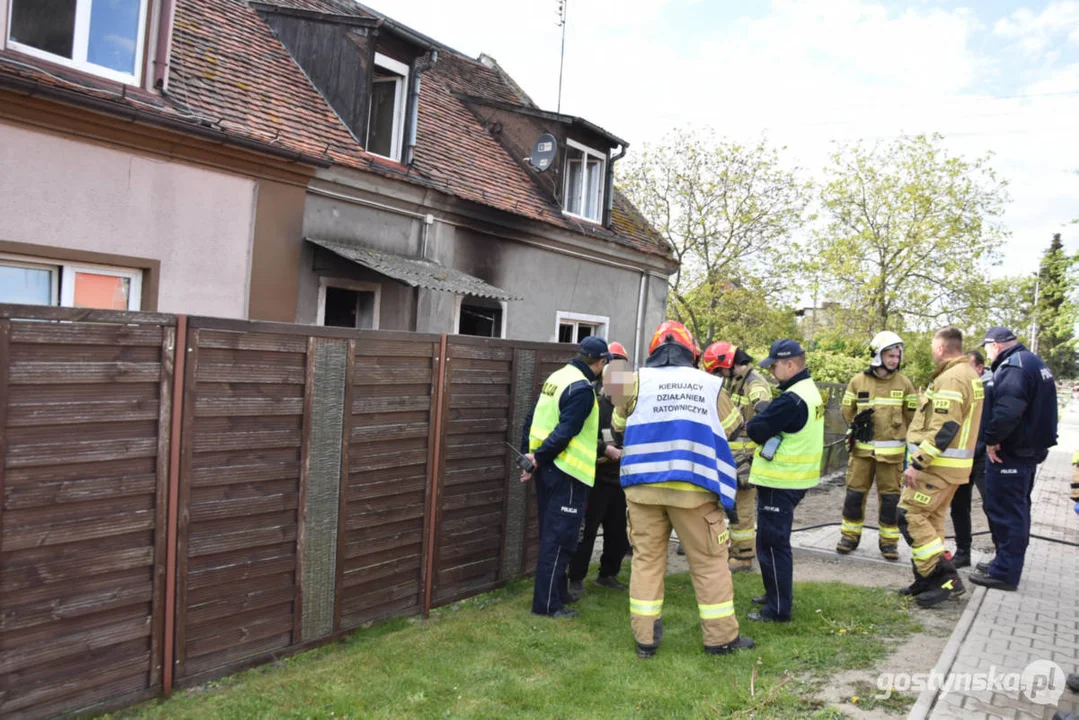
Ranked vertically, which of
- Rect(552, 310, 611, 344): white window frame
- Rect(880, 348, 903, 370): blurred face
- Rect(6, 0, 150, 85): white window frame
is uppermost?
Rect(6, 0, 150, 85): white window frame

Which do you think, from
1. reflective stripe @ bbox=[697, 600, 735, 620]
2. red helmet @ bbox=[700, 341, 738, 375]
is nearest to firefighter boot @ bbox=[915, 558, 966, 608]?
reflective stripe @ bbox=[697, 600, 735, 620]

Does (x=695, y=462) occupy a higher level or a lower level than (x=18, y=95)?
lower

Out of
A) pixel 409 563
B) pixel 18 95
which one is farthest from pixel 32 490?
pixel 18 95

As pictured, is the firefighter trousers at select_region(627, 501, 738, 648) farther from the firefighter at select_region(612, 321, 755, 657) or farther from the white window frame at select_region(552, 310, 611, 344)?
the white window frame at select_region(552, 310, 611, 344)

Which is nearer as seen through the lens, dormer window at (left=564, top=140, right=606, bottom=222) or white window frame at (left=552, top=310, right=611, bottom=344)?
white window frame at (left=552, top=310, right=611, bottom=344)

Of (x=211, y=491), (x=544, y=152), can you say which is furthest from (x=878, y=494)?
(x=544, y=152)

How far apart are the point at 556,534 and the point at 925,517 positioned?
9.50ft

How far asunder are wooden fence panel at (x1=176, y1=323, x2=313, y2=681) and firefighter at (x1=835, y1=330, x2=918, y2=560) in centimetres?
527

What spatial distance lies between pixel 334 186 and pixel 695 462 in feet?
19.1

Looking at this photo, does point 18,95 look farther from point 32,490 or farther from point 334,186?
point 32,490

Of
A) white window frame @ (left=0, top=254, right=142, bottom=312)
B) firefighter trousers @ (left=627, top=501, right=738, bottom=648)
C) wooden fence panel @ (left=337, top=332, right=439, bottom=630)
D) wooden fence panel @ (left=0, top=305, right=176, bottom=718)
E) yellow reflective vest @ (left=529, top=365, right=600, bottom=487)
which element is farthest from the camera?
white window frame @ (left=0, top=254, right=142, bottom=312)

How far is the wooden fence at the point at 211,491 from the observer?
11.0ft

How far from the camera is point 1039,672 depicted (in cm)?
432

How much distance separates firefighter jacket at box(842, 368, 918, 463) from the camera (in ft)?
23.2
